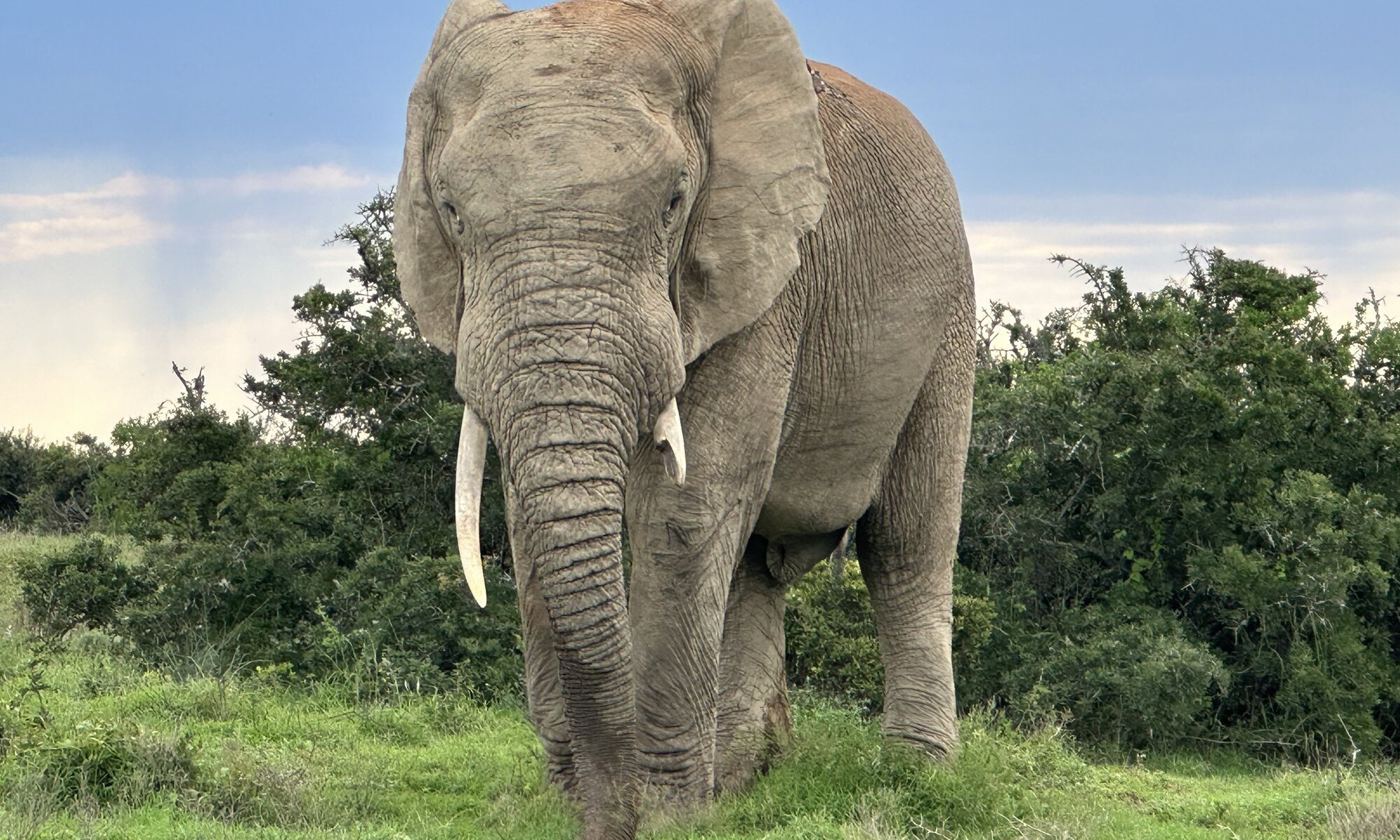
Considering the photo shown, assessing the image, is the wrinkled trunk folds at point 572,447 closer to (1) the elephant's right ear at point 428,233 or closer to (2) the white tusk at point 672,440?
(2) the white tusk at point 672,440

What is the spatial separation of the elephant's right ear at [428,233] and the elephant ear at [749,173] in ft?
2.37

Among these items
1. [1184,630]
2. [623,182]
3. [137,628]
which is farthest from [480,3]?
[1184,630]

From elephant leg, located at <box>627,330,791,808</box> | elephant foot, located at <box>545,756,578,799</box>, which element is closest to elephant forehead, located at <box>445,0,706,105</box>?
elephant leg, located at <box>627,330,791,808</box>

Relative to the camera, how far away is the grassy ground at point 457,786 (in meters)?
6.32

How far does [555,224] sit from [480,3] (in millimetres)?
1044

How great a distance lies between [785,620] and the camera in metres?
11.8

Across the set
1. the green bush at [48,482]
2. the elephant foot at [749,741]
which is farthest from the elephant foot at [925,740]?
the green bush at [48,482]

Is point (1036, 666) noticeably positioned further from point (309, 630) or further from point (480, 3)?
point (480, 3)

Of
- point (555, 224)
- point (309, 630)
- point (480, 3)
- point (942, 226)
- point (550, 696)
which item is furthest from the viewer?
point (309, 630)

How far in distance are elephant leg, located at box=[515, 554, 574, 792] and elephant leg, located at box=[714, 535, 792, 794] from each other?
3.13ft

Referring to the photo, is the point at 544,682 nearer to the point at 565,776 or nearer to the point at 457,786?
the point at 565,776

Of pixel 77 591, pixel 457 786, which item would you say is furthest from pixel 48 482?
pixel 457 786

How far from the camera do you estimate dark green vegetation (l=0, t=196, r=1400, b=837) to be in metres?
11.0

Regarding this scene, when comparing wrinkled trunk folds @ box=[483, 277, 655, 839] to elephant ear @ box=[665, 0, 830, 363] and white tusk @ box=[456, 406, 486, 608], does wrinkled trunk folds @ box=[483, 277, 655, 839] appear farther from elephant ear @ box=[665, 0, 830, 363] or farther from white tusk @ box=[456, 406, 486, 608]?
elephant ear @ box=[665, 0, 830, 363]
